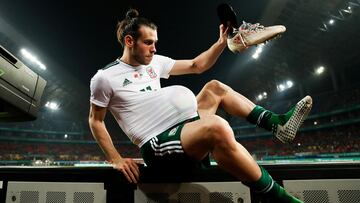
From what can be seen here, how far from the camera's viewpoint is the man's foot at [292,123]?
4.52 feet

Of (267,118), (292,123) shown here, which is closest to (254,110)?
(267,118)

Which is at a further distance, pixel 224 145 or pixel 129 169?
pixel 129 169

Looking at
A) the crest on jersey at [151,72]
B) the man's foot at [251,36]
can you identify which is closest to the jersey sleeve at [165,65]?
the crest on jersey at [151,72]

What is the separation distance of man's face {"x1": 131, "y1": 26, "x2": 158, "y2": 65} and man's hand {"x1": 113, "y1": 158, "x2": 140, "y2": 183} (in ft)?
1.77

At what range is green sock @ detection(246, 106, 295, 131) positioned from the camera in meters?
1.41

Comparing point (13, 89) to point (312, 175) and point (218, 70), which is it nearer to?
point (312, 175)

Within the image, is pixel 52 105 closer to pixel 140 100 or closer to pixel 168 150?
pixel 140 100

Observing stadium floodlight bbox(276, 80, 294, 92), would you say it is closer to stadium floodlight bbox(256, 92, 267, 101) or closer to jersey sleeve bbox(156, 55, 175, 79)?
stadium floodlight bbox(256, 92, 267, 101)

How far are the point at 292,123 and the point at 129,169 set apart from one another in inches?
31.5

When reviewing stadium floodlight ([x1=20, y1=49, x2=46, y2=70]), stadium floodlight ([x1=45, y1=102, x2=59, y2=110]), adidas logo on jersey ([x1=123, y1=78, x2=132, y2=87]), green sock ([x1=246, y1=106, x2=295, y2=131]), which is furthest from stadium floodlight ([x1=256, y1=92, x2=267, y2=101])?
adidas logo on jersey ([x1=123, y1=78, x2=132, y2=87])

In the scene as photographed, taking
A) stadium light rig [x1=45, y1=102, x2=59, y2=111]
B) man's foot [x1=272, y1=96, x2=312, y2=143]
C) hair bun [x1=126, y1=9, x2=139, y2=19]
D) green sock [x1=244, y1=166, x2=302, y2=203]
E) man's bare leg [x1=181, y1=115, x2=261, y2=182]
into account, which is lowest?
green sock [x1=244, y1=166, x2=302, y2=203]

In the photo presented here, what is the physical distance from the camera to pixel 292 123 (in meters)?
1.38

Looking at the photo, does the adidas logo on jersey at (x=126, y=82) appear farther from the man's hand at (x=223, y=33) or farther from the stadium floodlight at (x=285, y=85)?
the stadium floodlight at (x=285, y=85)

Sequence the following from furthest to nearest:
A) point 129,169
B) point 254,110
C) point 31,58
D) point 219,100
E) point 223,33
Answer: point 31,58 < point 223,33 < point 219,100 < point 254,110 < point 129,169
